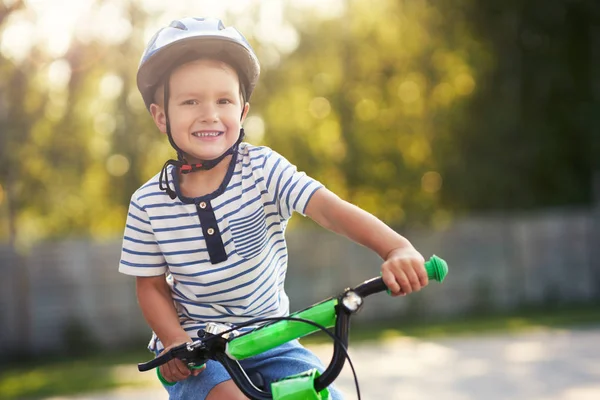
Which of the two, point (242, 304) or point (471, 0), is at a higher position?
point (471, 0)

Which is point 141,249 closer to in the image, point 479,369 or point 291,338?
point 291,338

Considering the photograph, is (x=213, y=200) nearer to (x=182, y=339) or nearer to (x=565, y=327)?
(x=182, y=339)

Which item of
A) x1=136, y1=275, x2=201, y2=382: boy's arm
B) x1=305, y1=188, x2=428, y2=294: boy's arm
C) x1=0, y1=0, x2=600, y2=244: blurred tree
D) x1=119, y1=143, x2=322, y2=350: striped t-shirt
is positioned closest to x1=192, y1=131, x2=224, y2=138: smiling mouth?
x1=119, y1=143, x2=322, y2=350: striped t-shirt

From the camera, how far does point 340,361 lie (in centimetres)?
184

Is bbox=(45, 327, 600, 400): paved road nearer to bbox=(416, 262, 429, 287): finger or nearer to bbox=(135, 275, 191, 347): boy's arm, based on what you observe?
bbox=(135, 275, 191, 347): boy's arm

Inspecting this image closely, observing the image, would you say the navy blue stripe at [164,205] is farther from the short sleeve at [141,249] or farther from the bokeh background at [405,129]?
the bokeh background at [405,129]

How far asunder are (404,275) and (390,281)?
0.04 m

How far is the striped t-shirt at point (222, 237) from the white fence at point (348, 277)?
9.17 meters

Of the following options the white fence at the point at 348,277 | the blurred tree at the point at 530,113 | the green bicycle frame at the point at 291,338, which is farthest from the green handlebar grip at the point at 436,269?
the blurred tree at the point at 530,113

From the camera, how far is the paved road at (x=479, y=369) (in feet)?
21.6

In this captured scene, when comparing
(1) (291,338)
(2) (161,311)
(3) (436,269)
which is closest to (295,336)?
(1) (291,338)

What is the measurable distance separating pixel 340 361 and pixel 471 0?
1304cm

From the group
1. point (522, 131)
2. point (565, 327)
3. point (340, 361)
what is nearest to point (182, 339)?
point (340, 361)

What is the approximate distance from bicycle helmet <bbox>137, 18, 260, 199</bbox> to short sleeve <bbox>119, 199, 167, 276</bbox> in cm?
13
